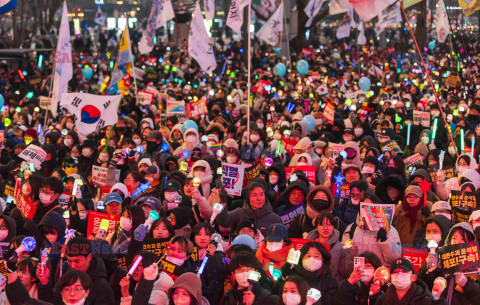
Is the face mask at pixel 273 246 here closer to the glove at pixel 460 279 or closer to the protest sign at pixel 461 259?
the protest sign at pixel 461 259

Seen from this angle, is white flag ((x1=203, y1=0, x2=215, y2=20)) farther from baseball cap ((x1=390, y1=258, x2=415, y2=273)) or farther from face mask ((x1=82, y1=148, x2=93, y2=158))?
baseball cap ((x1=390, y1=258, x2=415, y2=273))

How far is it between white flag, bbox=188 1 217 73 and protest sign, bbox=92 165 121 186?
21.0 ft

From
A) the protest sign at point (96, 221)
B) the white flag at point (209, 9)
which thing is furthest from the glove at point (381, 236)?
the white flag at point (209, 9)

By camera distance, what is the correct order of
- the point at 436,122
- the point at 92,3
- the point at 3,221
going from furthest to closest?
the point at 92,3 < the point at 436,122 < the point at 3,221

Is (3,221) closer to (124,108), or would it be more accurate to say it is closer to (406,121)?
(406,121)

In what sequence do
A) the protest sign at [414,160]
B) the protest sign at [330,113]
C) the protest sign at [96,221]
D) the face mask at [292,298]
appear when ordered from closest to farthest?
the face mask at [292,298] → the protest sign at [96,221] → the protest sign at [414,160] → the protest sign at [330,113]

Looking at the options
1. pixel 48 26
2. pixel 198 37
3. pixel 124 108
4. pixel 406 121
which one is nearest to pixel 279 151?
pixel 406 121

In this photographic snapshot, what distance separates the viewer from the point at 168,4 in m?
20.5

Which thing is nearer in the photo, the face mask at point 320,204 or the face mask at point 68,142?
the face mask at point 320,204

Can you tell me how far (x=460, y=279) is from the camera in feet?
20.3

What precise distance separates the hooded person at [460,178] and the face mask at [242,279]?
3495mm

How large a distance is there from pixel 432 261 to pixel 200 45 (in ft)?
34.2

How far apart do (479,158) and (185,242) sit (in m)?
6.09

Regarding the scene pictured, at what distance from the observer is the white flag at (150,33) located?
19906 mm
